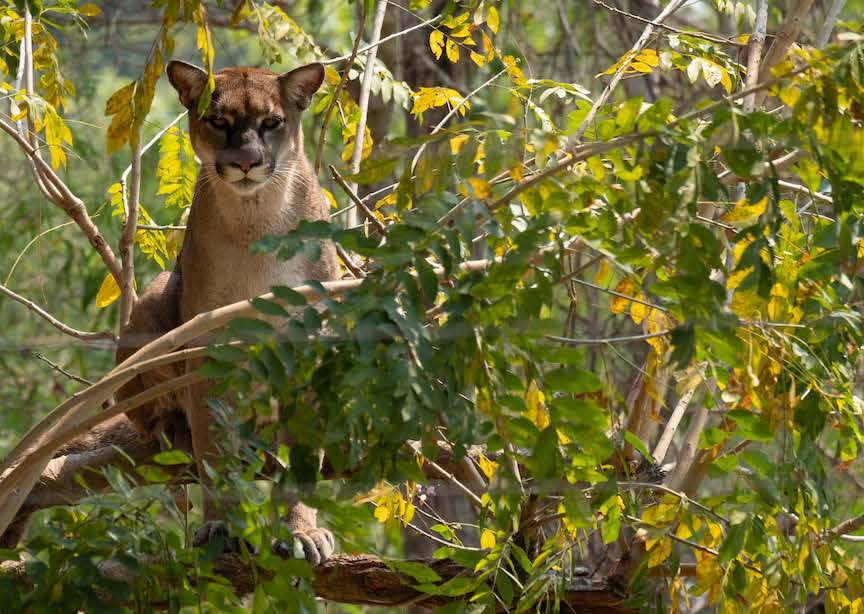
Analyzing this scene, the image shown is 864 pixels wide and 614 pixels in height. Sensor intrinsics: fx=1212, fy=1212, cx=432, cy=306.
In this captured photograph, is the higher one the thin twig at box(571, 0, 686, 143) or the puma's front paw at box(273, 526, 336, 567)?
the thin twig at box(571, 0, 686, 143)

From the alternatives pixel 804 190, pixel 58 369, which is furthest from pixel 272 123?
pixel 804 190

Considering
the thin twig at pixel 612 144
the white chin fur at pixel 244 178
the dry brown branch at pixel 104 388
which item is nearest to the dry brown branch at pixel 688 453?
the dry brown branch at pixel 104 388

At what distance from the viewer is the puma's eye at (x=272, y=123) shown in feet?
13.0

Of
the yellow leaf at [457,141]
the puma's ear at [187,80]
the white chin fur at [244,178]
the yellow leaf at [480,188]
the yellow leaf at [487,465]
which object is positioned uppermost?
the yellow leaf at [480,188]

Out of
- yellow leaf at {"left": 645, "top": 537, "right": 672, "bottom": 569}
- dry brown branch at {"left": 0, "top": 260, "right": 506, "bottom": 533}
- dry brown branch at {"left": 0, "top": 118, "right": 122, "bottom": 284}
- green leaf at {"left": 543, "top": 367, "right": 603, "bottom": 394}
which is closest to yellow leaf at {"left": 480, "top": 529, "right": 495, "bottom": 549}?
yellow leaf at {"left": 645, "top": 537, "right": 672, "bottom": 569}

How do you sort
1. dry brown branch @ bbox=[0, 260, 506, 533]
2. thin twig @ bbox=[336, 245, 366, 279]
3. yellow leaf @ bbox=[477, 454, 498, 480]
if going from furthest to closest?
1. thin twig @ bbox=[336, 245, 366, 279]
2. yellow leaf @ bbox=[477, 454, 498, 480]
3. dry brown branch @ bbox=[0, 260, 506, 533]

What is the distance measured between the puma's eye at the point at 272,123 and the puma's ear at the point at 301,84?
0.35 ft

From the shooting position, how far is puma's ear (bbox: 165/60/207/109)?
12.8ft

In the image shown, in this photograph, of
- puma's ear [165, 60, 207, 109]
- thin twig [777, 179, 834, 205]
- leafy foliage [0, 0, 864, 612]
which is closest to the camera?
leafy foliage [0, 0, 864, 612]

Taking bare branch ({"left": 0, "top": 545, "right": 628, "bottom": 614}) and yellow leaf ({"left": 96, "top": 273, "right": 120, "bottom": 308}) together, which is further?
yellow leaf ({"left": 96, "top": 273, "right": 120, "bottom": 308})

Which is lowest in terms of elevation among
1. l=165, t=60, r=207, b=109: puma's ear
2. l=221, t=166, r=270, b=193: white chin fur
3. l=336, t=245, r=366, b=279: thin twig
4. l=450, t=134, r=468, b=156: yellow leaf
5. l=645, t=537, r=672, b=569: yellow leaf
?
l=645, t=537, r=672, b=569: yellow leaf

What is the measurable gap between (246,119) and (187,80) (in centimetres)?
25

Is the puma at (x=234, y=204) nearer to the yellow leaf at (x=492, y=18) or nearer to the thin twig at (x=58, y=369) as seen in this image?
the thin twig at (x=58, y=369)

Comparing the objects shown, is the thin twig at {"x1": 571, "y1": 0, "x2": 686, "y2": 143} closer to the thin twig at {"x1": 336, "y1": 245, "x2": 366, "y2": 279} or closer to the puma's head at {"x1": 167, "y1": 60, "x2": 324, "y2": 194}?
the thin twig at {"x1": 336, "y1": 245, "x2": 366, "y2": 279}
